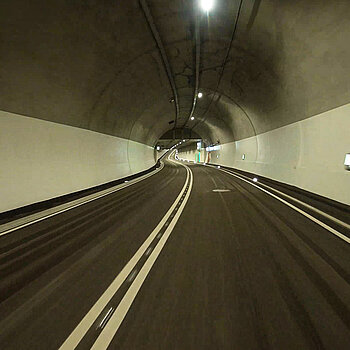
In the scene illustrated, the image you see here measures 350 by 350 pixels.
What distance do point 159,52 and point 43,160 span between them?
645 cm

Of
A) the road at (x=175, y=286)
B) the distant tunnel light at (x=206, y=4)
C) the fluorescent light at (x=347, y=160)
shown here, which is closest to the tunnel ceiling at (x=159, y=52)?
the distant tunnel light at (x=206, y=4)

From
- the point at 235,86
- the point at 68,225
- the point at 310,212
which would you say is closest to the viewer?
the point at 68,225

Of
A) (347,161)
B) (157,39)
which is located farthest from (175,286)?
(157,39)

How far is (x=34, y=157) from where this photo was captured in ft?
29.7

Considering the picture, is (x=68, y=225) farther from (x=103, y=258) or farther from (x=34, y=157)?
(x=34, y=157)

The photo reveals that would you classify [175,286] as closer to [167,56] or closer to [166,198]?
[166,198]

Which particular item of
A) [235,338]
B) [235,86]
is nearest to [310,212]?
[235,338]

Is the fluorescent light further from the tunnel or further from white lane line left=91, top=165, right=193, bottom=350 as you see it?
white lane line left=91, top=165, right=193, bottom=350

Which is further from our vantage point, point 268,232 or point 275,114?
point 275,114

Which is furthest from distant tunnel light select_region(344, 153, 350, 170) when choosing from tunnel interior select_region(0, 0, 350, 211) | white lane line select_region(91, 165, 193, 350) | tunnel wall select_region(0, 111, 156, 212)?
tunnel wall select_region(0, 111, 156, 212)

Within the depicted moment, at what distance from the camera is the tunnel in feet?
9.74

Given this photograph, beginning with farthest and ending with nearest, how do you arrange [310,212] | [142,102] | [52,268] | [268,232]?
1. [142,102]
2. [310,212]
3. [268,232]
4. [52,268]

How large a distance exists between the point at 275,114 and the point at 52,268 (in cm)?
1349

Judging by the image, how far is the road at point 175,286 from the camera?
2.68 metres
